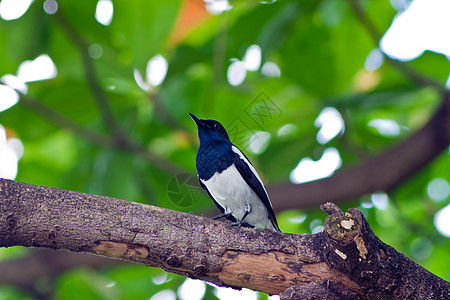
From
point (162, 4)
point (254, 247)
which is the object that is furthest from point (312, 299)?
point (162, 4)

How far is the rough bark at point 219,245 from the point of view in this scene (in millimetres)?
2053

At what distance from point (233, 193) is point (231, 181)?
0.27 ft

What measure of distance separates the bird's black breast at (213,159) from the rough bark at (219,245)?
1.20m

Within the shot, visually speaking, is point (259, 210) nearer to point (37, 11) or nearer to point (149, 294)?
point (149, 294)

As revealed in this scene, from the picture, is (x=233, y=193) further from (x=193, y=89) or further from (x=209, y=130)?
(x=193, y=89)

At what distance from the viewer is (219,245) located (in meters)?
2.24

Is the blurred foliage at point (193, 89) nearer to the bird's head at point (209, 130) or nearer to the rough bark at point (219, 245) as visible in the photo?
the bird's head at point (209, 130)

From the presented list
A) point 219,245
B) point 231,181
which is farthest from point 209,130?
point 219,245

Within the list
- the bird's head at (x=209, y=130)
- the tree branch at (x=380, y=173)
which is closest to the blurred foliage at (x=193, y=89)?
the bird's head at (x=209, y=130)

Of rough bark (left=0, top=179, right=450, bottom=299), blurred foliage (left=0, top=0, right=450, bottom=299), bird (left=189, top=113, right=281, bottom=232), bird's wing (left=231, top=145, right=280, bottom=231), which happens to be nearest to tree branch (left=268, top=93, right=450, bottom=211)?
blurred foliage (left=0, top=0, right=450, bottom=299)

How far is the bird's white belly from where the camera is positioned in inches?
135

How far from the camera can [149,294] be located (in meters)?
4.56

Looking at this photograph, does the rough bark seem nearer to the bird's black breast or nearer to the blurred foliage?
the bird's black breast

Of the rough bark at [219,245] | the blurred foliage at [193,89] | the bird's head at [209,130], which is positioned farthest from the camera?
the blurred foliage at [193,89]
